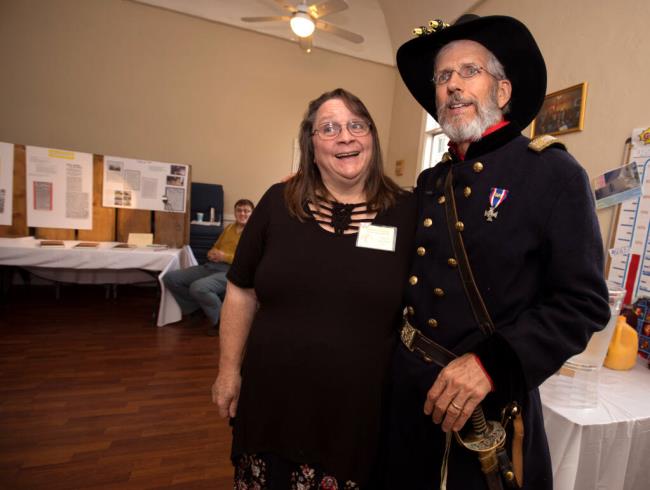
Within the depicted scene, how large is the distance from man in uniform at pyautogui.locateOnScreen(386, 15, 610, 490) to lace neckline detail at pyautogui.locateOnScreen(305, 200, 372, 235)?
20 cm

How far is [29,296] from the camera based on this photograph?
15.3 ft

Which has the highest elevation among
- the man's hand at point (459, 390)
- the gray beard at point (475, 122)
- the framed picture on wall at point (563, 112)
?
the framed picture on wall at point (563, 112)

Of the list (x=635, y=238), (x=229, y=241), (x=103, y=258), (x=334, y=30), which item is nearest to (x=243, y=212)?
(x=229, y=241)

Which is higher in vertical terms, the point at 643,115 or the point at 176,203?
the point at 643,115

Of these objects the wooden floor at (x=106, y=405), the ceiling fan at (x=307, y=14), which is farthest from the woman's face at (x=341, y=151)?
the ceiling fan at (x=307, y=14)

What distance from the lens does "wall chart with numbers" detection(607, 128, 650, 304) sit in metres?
2.01

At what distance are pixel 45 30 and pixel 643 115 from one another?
6765 mm

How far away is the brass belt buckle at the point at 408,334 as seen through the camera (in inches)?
37.7

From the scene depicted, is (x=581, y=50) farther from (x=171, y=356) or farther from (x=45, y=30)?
(x=45, y=30)

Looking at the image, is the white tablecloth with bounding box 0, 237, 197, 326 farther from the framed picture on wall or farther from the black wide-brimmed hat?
the framed picture on wall

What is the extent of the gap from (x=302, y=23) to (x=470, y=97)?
426 centimetres

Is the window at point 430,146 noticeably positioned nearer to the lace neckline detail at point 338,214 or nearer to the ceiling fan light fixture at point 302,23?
the ceiling fan light fixture at point 302,23

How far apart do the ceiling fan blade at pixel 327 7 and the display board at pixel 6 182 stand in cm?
378

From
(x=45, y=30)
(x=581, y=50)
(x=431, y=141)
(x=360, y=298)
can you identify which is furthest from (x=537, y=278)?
(x=45, y=30)
